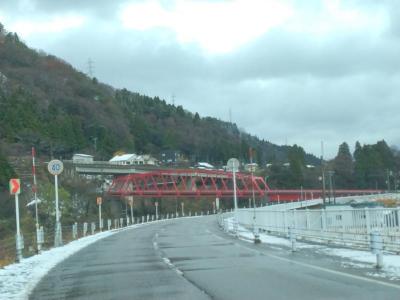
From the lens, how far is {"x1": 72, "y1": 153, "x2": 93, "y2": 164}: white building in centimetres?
11584

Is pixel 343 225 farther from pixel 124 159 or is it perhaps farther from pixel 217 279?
pixel 124 159

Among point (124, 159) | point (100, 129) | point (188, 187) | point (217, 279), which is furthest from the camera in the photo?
point (100, 129)

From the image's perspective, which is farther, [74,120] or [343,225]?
[74,120]

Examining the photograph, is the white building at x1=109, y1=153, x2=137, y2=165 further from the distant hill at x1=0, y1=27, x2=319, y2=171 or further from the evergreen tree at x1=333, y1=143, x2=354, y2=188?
the evergreen tree at x1=333, y1=143, x2=354, y2=188

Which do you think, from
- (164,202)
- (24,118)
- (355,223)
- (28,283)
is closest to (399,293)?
(28,283)

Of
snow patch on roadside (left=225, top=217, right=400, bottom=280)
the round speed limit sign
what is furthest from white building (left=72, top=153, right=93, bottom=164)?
snow patch on roadside (left=225, top=217, right=400, bottom=280)

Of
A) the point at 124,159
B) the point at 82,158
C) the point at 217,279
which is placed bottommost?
the point at 217,279

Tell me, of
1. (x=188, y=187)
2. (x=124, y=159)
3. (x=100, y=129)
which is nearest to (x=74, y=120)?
(x=100, y=129)

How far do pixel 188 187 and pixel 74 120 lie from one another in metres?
28.2

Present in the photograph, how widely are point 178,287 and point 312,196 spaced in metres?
126

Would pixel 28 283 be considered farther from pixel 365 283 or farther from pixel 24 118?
pixel 24 118

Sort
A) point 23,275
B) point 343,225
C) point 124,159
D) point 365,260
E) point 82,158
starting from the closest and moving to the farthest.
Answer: point 365,260, point 23,275, point 343,225, point 82,158, point 124,159

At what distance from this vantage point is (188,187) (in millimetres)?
131875

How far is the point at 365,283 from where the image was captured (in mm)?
11758
